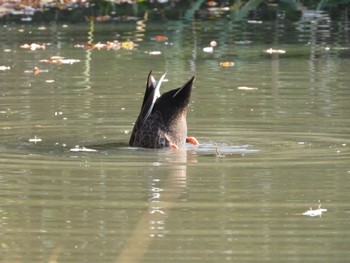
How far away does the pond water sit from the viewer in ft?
22.7

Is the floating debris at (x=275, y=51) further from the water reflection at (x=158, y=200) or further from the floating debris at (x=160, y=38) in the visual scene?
the water reflection at (x=158, y=200)

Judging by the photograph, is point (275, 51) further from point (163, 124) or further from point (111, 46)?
point (163, 124)

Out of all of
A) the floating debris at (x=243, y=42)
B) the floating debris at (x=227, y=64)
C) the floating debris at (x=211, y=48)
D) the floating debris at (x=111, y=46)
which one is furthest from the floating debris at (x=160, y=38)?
the floating debris at (x=227, y=64)

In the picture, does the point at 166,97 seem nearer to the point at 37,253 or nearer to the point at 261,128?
the point at 261,128

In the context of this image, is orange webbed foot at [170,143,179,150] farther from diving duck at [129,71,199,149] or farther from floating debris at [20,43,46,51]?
floating debris at [20,43,46,51]

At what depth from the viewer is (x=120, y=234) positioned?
7082 millimetres

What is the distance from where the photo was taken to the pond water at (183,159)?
6.93 meters

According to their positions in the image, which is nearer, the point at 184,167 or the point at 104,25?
the point at 184,167

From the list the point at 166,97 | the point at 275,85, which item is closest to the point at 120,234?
the point at 166,97

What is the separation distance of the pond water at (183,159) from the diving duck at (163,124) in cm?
18

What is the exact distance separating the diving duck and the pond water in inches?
7.0

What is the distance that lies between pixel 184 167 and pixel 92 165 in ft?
2.15

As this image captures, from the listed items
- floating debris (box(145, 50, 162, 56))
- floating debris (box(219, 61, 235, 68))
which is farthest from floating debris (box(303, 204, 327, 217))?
floating debris (box(145, 50, 162, 56))

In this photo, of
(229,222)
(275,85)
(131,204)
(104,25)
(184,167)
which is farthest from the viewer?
(104,25)
